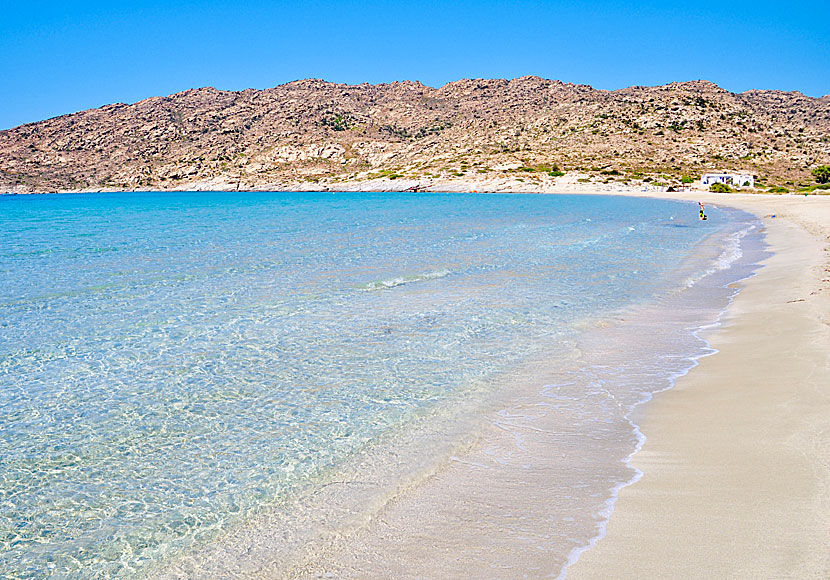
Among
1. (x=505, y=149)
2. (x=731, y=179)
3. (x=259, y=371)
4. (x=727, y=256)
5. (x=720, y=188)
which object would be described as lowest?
(x=259, y=371)

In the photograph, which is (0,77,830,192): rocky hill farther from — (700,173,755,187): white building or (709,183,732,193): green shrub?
(709,183,732,193): green shrub

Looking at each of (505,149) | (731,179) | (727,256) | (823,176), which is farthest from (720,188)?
(727,256)

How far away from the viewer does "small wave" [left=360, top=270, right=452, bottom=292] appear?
16891 mm

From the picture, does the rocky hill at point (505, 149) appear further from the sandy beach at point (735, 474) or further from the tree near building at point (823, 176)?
the sandy beach at point (735, 474)

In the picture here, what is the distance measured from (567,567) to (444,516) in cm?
115

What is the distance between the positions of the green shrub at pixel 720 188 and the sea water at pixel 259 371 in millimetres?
75562

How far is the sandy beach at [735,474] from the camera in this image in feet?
14.0

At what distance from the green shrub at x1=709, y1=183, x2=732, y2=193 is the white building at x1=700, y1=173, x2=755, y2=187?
171 centimetres

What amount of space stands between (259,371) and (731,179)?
99.8 m

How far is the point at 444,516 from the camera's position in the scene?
5.16m

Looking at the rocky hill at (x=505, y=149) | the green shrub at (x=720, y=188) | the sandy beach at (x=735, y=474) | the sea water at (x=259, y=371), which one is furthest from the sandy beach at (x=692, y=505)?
the rocky hill at (x=505, y=149)

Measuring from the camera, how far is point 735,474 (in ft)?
18.2

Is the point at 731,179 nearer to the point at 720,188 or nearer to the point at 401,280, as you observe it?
the point at 720,188

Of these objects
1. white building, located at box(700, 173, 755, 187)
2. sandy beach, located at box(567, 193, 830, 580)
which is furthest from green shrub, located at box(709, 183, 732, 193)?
sandy beach, located at box(567, 193, 830, 580)
